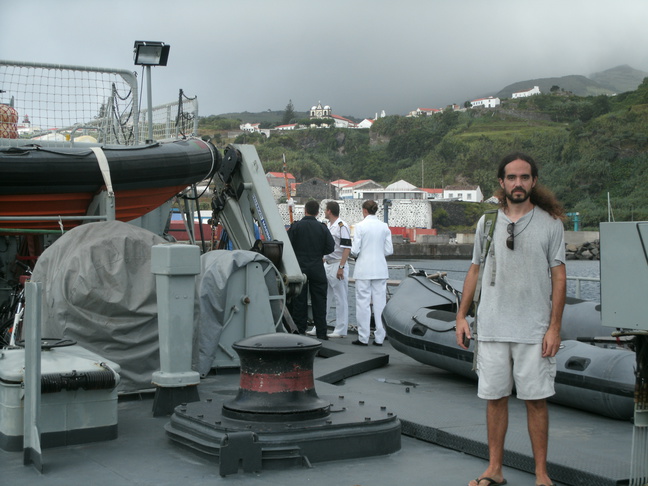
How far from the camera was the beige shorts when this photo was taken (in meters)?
3.89

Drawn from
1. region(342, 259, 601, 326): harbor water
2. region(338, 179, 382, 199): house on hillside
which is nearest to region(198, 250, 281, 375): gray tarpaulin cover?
region(342, 259, 601, 326): harbor water

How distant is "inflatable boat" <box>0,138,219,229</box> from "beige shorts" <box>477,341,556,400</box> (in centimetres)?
488

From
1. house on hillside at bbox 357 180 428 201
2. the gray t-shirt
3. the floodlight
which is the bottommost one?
the gray t-shirt

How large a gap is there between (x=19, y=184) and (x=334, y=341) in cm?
397

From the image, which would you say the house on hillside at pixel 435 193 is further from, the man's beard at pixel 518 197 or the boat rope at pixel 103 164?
the man's beard at pixel 518 197

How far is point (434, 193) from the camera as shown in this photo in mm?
147000

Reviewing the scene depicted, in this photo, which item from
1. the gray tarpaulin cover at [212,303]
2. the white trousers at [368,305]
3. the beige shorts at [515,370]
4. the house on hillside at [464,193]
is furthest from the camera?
the house on hillside at [464,193]

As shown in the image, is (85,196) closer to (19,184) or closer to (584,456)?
(19,184)

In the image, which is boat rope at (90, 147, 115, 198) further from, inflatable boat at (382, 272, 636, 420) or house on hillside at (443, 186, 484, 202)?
house on hillside at (443, 186, 484, 202)

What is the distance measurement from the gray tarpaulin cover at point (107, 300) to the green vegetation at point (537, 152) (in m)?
73.4

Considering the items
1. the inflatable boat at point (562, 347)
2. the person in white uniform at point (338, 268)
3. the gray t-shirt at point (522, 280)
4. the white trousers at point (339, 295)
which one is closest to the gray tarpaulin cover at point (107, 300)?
the inflatable boat at point (562, 347)

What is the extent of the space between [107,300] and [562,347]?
11.3ft

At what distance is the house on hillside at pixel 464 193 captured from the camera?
145025mm

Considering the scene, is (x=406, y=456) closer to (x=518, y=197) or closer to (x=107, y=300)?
(x=518, y=197)
